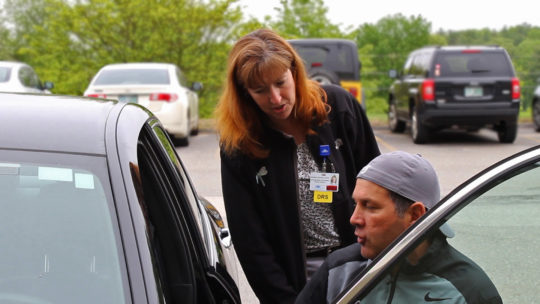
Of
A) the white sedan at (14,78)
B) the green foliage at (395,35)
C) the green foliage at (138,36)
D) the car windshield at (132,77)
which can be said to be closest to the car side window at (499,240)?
the car windshield at (132,77)

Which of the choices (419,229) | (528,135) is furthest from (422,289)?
(528,135)

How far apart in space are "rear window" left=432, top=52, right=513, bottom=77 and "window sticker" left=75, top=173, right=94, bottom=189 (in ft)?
44.7

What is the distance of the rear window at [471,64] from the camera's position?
15.3 m

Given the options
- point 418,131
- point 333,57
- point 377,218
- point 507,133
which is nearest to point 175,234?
point 377,218

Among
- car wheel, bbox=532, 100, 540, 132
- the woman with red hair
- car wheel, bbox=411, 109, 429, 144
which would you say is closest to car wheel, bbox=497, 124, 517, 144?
car wheel, bbox=411, 109, 429, 144

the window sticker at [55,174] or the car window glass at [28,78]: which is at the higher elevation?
the window sticker at [55,174]

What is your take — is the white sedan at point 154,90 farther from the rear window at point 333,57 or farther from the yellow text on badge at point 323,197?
the yellow text on badge at point 323,197

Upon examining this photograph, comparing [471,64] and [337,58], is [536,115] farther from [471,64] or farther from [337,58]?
[337,58]

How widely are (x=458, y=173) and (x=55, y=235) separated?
33.3ft

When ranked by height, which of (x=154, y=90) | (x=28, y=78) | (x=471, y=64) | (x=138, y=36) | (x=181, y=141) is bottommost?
(x=181, y=141)

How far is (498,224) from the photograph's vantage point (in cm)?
183

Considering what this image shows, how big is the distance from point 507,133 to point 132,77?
6884 mm

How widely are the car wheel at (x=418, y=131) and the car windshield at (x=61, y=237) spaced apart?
1387cm

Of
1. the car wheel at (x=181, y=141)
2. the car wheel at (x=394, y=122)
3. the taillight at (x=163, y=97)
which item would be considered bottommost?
the car wheel at (x=394, y=122)
